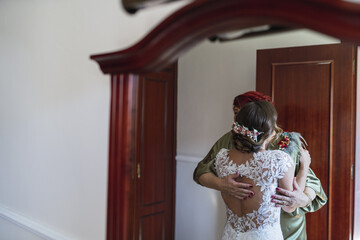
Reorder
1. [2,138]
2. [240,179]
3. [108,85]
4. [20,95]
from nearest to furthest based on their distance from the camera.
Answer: [240,179] → [108,85] → [20,95] → [2,138]

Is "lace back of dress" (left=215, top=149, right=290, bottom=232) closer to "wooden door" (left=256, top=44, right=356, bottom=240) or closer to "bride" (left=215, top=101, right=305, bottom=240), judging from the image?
"bride" (left=215, top=101, right=305, bottom=240)

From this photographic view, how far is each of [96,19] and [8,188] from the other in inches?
29.6

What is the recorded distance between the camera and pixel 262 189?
833 millimetres

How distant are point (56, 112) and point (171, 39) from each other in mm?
610

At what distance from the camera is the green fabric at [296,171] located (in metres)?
0.91

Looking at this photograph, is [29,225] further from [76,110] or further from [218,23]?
[218,23]

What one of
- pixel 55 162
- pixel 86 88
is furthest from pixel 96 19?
pixel 55 162

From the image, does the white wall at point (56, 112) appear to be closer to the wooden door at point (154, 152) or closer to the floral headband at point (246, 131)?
the wooden door at point (154, 152)

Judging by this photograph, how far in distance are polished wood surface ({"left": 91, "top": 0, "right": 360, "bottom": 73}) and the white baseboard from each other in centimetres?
63

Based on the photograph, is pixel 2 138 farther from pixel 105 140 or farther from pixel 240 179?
pixel 240 179

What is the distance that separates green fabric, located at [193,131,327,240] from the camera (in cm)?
91

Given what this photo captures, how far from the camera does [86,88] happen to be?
1.03 m

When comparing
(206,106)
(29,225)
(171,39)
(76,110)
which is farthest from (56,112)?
(171,39)

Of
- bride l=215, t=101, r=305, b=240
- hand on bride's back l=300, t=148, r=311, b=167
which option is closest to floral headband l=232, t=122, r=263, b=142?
bride l=215, t=101, r=305, b=240
